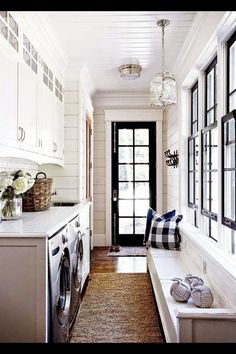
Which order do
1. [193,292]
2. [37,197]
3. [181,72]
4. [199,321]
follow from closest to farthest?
[199,321] < [193,292] < [37,197] < [181,72]

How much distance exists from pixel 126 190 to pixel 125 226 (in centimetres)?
63

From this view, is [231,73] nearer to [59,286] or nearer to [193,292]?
[193,292]

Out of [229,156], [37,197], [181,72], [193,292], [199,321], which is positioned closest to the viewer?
[199,321]

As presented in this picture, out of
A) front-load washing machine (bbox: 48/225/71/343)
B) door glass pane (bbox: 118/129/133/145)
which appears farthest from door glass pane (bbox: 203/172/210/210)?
door glass pane (bbox: 118/129/133/145)

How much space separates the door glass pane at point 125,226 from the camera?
5867 millimetres

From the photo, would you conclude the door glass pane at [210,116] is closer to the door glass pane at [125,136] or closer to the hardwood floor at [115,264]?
the hardwood floor at [115,264]

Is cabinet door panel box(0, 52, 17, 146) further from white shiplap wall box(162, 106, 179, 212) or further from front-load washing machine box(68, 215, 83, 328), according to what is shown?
white shiplap wall box(162, 106, 179, 212)

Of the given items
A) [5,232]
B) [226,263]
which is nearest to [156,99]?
[226,263]

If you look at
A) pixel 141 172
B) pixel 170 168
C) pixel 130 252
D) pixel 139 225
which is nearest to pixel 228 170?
pixel 170 168

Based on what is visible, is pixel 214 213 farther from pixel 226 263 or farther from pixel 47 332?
pixel 47 332

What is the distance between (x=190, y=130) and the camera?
397 cm

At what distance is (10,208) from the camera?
98.1 inches

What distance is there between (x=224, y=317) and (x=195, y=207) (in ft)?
6.17

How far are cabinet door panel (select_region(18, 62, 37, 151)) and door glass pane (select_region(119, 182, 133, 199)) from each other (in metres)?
3.08
